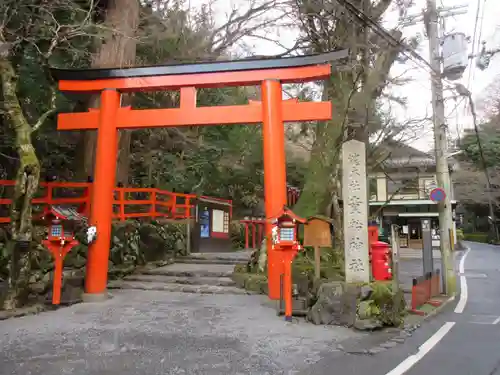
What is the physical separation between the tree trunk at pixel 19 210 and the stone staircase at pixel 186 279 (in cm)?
318

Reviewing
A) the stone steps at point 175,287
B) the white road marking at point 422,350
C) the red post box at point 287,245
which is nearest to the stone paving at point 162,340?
the red post box at point 287,245

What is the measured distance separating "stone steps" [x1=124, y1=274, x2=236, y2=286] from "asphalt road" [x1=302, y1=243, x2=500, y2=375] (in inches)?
199

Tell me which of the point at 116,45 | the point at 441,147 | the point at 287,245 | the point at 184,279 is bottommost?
the point at 184,279

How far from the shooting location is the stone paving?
4.91 meters

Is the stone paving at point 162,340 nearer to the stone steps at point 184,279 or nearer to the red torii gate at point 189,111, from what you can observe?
the red torii gate at point 189,111

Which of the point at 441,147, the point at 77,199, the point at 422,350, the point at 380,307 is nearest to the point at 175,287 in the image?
the point at 77,199

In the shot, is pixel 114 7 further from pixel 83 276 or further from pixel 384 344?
pixel 384 344

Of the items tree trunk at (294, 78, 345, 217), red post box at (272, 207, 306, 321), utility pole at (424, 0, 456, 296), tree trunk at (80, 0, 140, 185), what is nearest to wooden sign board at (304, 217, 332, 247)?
red post box at (272, 207, 306, 321)

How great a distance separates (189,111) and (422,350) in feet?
22.4

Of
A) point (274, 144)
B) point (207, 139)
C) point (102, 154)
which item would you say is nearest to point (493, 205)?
point (207, 139)

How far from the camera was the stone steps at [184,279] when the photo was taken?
10.8 metres

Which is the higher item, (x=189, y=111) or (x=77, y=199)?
(x=189, y=111)

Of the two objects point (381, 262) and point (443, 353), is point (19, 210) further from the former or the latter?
point (443, 353)

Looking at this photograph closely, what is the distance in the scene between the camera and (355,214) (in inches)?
304
